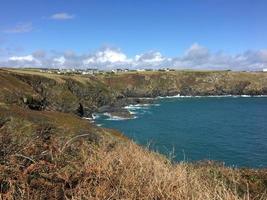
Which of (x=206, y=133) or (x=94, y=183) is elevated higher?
(x=94, y=183)

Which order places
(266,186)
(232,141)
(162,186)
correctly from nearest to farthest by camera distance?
(162,186) → (266,186) → (232,141)

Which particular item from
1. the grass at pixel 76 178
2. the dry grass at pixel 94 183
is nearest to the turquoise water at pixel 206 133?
the grass at pixel 76 178

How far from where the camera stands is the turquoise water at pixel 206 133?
2815 inches

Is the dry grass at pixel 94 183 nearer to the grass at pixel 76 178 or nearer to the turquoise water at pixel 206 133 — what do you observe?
the grass at pixel 76 178

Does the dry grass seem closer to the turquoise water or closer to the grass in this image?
the grass

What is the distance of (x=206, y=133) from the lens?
328 ft

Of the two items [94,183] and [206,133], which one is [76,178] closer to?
[94,183]

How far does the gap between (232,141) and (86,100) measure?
2800 inches

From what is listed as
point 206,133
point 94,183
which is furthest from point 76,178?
point 206,133

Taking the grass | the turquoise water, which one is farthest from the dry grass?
the turquoise water

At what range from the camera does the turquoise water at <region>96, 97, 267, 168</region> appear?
7150 centimetres

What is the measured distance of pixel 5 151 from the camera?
28.0 ft

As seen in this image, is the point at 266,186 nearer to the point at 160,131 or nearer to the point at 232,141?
the point at 232,141

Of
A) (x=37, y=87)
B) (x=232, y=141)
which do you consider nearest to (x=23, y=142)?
(x=232, y=141)
